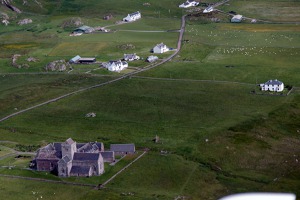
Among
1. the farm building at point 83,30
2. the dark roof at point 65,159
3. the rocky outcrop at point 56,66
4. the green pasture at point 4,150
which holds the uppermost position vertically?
the farm building at point 83,30

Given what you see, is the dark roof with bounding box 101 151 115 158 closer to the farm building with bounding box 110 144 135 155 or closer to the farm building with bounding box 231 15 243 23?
the farm building with bounding box 110 144 135 155

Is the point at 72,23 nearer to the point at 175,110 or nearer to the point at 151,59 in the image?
the point at 151,59

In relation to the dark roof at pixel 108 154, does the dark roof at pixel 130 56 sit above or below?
above

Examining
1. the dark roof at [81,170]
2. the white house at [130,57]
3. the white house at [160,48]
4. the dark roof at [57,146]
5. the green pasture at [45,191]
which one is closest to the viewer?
the green pasture at [45,191]

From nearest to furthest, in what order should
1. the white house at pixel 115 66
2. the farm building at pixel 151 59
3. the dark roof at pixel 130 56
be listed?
1. the white house at pixel 115 66
2. the farm building at pixel 151 59
3. the dark roof at pixel 130 56

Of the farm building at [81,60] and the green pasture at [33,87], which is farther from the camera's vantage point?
the farm building at [81,60]

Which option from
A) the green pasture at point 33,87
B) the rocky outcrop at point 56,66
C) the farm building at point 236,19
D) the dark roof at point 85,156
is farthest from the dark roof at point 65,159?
the farm building at point 236,19

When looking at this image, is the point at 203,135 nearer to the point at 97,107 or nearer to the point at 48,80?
the point at 97,107

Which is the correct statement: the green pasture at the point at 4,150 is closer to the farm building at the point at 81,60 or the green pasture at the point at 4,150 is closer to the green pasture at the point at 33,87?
the green pasture at the point at 33,87

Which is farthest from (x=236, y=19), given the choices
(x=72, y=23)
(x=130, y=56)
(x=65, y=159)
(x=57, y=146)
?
(x=65, y=159)
